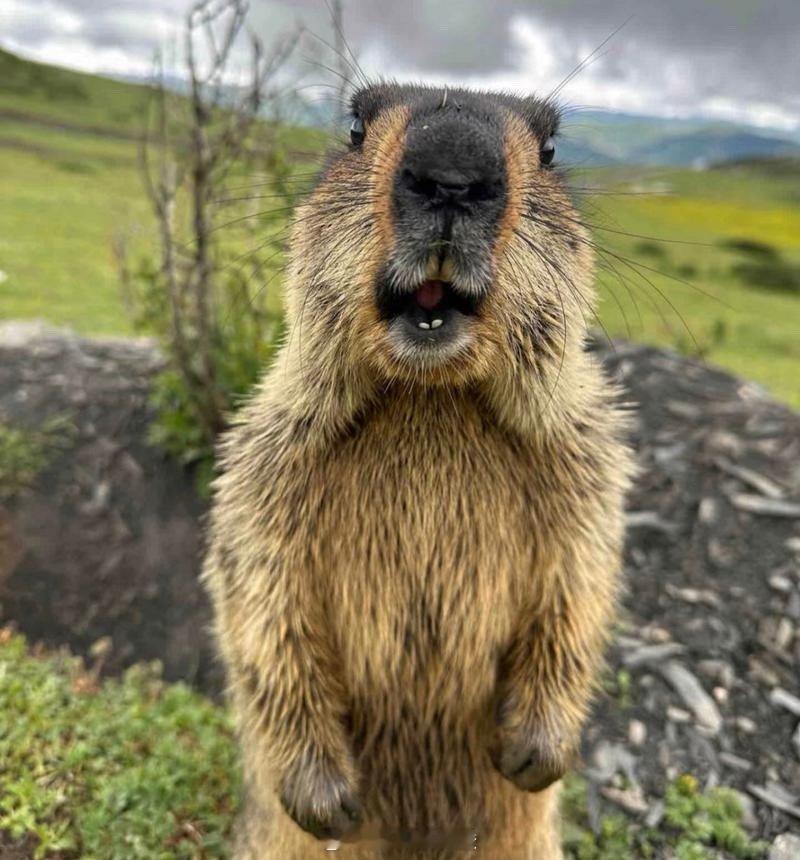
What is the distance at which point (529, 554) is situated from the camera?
225cm

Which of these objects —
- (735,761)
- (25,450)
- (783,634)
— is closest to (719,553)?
(783,634)

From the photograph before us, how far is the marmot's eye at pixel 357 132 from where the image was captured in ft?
6.77

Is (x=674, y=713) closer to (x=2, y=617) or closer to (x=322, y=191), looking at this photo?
(x=322, y=191)

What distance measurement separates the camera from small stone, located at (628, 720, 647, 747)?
134 inches

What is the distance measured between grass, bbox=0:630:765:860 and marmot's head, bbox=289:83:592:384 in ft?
6.63

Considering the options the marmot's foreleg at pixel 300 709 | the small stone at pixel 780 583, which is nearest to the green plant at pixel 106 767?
the marmot's foreleg at pixel 300 709

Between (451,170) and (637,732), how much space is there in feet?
9.10

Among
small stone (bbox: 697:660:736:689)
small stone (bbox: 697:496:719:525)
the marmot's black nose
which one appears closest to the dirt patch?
small stone (bbox: 697:660:736:689)

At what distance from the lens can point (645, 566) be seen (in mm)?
4258

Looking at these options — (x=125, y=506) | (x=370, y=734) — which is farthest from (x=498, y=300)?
(x=125, y=506)

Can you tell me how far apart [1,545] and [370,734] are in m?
2.68

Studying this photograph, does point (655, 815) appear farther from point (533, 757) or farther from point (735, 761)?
point (533, 757)

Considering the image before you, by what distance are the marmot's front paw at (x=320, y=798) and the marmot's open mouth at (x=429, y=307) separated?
1.37m

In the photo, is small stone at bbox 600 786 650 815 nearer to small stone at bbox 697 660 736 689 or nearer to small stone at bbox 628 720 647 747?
small stone at bbox 628 720 647 747
